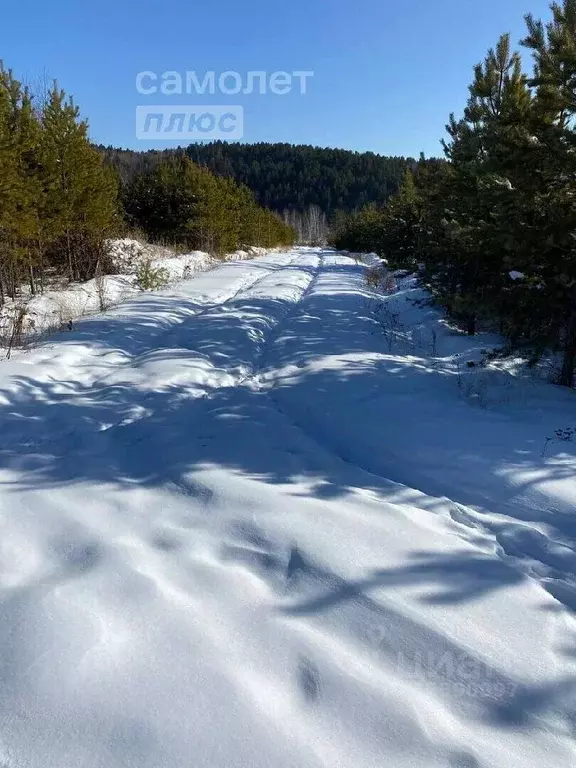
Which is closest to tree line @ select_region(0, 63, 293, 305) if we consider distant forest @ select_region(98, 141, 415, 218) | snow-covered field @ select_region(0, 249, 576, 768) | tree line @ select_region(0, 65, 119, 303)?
tree line @ select_region(0, 65, 119, 303)

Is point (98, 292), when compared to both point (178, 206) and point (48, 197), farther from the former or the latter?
point (178, 206)

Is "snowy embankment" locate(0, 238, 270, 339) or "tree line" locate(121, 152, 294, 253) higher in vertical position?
"tree line" locate(121, 152, 294, 253)

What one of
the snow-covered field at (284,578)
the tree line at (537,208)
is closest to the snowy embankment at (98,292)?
the snow-covered field at (284,578)

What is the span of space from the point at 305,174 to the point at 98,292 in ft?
441

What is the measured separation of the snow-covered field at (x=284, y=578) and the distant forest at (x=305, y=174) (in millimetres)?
127187

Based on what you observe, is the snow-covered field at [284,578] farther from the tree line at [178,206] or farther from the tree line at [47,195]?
the tree line at [178,206]

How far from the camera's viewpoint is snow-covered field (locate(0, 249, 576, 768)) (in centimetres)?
171

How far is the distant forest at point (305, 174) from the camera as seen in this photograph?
5074 inches

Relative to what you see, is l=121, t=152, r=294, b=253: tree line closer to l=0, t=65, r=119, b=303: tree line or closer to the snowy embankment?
the snowy embankment

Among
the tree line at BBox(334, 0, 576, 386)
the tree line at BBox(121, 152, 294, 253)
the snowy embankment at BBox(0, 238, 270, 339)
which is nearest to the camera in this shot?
the tree line at BBox(334, 0, 576, 386)

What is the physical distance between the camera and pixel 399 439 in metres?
4.41

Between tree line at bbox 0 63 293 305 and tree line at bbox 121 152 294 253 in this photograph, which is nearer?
tree line at bbox 0 63 293 305

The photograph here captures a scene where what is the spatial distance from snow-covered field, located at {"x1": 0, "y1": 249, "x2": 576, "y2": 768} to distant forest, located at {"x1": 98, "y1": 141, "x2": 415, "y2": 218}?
127 meters

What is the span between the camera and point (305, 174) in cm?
13375
